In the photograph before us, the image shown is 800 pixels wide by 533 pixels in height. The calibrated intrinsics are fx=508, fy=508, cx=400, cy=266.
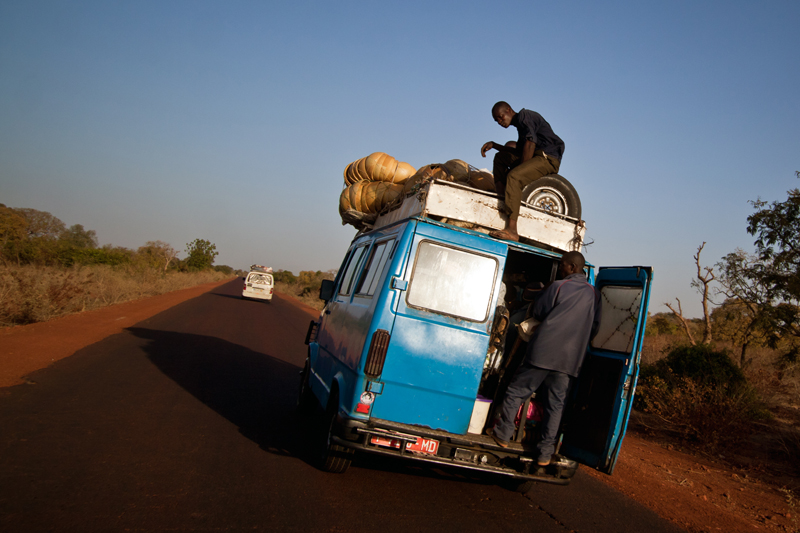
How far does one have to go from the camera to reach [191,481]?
383 cm

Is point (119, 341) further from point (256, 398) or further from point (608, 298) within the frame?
point (608, 298)

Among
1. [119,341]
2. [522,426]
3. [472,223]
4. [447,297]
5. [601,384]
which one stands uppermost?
[472,223]

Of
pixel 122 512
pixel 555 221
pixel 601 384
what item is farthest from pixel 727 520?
pixel 122 512

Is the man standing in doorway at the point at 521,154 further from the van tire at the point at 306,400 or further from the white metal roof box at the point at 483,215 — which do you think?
the van tire at the point at 306,400

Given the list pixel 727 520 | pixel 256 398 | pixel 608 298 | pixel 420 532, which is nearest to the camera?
pixel 420 532

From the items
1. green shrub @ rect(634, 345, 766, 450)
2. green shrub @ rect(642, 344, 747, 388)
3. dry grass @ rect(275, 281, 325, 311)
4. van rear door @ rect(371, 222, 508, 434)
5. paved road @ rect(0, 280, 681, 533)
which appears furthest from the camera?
dry grass @ rect(275, 281, 325, 311)

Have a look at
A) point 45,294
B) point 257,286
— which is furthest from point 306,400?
point 257,286

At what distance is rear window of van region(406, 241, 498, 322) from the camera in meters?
3.97

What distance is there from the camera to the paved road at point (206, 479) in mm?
3279

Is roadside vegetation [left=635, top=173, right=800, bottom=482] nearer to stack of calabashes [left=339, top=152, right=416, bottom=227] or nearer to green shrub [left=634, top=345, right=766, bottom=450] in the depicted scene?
green shrub [left=634, top=345, right=766, bottom=450]

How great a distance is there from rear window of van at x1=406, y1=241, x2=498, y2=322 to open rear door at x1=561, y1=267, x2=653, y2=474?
113 centimetres

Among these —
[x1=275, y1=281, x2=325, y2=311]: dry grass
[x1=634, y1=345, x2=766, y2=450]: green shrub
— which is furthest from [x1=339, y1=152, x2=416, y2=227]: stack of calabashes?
[x1=275, y1=281, x2=325, y2=311]: dry grass

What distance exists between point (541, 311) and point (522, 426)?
0.95 metres

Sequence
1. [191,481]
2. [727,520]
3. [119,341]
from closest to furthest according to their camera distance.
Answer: [191,481]
[727,520]
[119,341]
